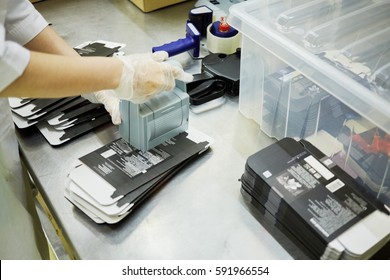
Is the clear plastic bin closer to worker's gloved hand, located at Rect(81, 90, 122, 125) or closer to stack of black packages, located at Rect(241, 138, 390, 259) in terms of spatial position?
stack of black packages, located at Rect(241, 138, 390, 259)

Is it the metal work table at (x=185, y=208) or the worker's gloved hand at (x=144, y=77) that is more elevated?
the worker's gloved hand at (x=144, y=77)

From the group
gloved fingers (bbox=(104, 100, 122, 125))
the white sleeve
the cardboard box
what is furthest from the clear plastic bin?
the cardboard box

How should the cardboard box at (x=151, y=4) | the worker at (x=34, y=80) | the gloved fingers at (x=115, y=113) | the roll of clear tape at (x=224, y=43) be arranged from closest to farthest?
1. the worker at (x=34, y=80)
2. the gloved fingers at (x=115, y=113)
3. the roll of clear tape at (x=224, y=43)
4. the cardboard box at (x=151, y=4)

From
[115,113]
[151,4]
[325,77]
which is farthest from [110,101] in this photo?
[151,4]

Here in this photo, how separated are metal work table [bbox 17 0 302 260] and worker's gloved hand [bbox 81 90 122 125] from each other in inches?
2.2

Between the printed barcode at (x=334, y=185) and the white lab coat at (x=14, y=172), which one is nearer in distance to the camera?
the printed barcode at (x=334, y=185)

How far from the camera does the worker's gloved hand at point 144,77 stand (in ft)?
2.28

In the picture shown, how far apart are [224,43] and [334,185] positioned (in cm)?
53

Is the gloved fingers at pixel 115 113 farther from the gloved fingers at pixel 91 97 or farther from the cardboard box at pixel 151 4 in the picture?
the cardboard box at pixel 151 4

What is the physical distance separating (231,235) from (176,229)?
0.10 meters

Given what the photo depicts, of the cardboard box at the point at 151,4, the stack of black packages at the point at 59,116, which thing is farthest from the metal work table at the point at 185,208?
the cardboard box at the point at 151,4

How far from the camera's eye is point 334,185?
0.67m

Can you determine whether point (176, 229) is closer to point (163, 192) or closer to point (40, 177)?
point (163, 192)

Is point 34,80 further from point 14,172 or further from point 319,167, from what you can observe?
point 319,167
